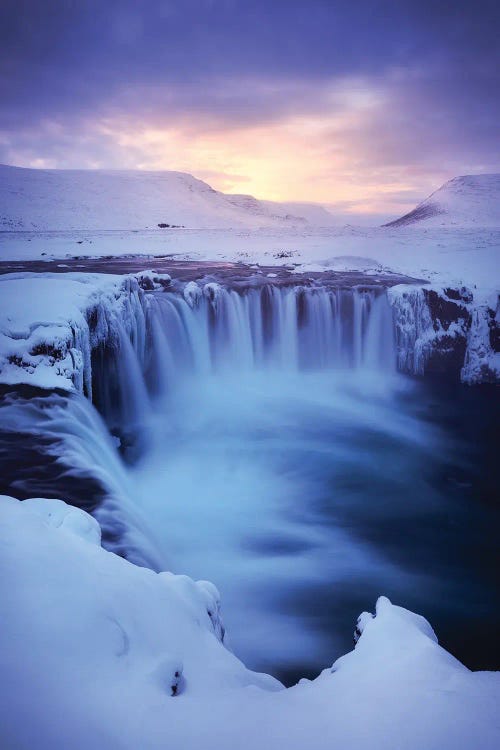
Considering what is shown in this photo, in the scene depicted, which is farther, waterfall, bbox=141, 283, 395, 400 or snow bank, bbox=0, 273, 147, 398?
waterfall, bbox=141, 283, 395, 400

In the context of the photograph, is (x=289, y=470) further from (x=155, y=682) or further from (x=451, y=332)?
(x=451, y=332)

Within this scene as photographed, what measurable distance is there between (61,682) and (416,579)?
15.7 feet

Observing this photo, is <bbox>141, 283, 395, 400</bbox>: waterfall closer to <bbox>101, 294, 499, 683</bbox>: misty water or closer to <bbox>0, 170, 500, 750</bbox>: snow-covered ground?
<bbox>101, 294, 499, 683</bbox>: misty water

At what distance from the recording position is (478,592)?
536 cm

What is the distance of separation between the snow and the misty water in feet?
6.37

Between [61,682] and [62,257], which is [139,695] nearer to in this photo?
[61,682]

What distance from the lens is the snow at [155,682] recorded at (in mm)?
1505

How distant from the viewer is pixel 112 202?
214 feet

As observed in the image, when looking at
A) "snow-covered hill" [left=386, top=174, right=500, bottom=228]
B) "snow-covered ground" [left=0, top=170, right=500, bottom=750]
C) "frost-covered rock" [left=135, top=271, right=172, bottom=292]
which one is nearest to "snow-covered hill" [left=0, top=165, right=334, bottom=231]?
"snow-covered hill" [left=386, top=174, right=500, bottom=228]

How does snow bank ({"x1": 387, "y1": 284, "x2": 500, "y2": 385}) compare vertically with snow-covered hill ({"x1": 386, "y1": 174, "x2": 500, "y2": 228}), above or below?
below

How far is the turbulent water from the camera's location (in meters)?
4.62

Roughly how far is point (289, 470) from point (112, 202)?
66211 mm

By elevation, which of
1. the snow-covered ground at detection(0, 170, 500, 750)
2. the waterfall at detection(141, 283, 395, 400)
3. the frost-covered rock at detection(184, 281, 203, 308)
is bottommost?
the snow-covered ground at detection(0, 170, 500, 750)

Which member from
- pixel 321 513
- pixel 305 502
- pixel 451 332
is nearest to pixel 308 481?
pixel 305 502
